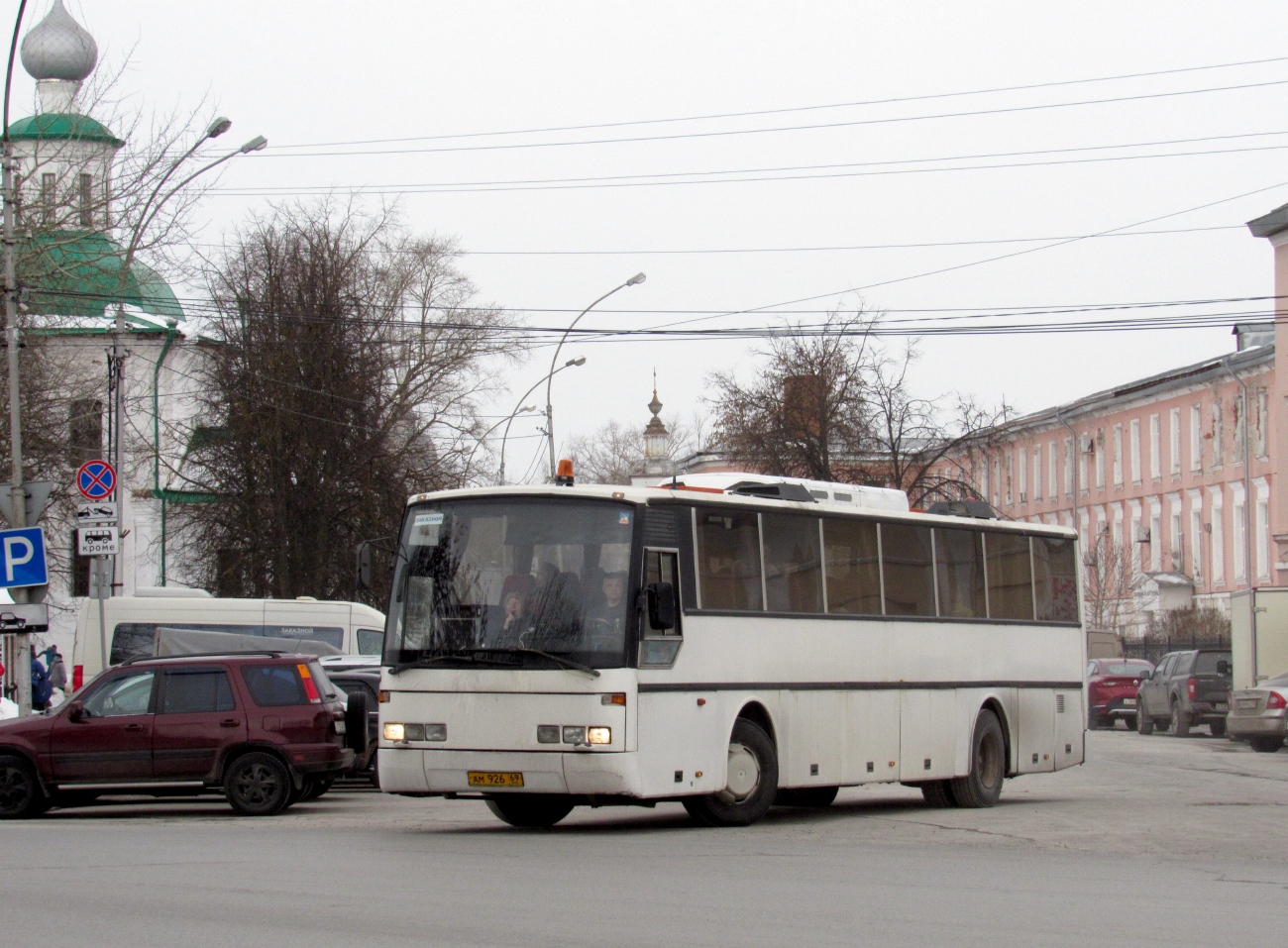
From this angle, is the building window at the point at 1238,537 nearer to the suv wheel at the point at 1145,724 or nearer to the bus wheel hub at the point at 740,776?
the suv wheel at the point at 1145,724

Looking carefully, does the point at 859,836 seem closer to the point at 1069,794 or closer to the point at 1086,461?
the point at 1069,794

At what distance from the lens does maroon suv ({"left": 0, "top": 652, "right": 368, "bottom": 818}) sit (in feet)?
62.1

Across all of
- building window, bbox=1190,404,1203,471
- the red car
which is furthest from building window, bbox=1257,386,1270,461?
the red car

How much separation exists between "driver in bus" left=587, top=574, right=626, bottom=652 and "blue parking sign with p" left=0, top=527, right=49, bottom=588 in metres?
10.8

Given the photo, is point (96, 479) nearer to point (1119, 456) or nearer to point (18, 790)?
point (18, 790)

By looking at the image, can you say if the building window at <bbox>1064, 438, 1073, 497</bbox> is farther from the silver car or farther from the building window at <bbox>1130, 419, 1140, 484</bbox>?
the silver car

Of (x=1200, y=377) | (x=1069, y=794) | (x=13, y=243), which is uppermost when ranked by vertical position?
(x=1200, y=377)

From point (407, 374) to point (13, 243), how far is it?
3291 centimetres

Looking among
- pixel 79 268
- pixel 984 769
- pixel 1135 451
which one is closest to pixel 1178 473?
pixel 1135 451

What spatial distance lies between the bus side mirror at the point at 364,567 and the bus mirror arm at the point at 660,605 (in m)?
2.37

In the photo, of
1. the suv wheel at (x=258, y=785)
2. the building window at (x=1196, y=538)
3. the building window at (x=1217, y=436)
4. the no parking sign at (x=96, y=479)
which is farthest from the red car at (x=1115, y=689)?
the suv wheel at (x=258, y=785)

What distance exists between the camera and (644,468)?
11912 cm

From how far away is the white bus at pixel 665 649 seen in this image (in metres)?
14.7

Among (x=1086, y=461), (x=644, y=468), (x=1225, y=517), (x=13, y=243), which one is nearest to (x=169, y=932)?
(x=13, y=243)
